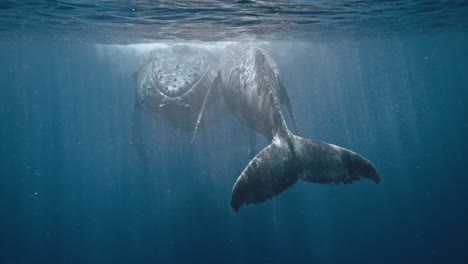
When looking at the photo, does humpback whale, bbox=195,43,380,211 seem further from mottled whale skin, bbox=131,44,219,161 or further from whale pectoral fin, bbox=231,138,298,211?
mottled whale skin, bbox=131,44,219,161

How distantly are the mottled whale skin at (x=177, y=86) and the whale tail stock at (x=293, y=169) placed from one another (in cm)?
569

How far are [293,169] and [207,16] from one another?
10.7 meters

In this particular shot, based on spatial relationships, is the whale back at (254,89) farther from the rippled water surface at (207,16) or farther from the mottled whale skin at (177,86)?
the rippled water surface at (207,16)

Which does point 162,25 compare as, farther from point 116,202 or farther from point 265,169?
point 116,202

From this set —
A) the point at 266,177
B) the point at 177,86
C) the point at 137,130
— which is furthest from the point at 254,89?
the point at 137,130

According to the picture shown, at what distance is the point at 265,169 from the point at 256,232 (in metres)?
13.1

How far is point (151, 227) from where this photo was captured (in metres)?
20.0

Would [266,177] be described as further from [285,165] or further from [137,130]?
[137,130]

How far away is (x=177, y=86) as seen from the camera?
11.2m

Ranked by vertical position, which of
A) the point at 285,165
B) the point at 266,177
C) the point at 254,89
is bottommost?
the point at 266,177

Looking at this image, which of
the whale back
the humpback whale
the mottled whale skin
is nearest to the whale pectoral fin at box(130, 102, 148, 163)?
the mottled whale skin

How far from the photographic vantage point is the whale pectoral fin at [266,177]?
514 centimetres

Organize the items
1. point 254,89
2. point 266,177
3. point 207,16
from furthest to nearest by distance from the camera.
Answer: point 207,16
point 254,89
point 266,177

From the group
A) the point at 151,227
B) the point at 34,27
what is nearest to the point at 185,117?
the point at 151,227
